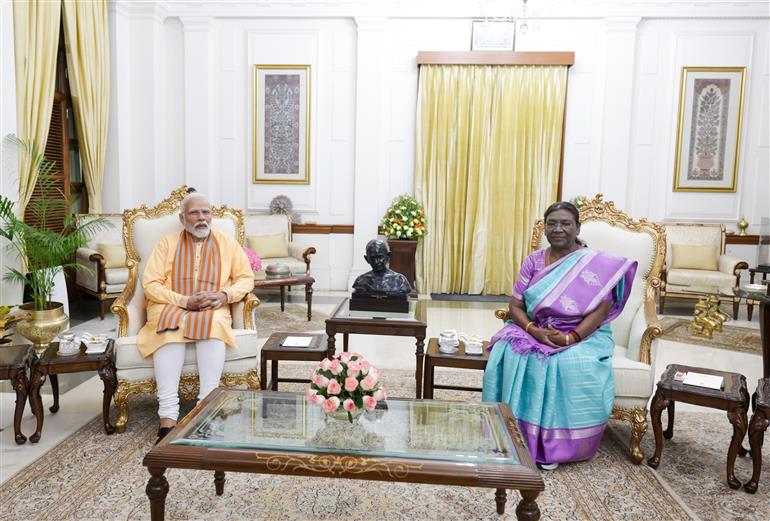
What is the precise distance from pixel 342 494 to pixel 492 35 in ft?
22.2

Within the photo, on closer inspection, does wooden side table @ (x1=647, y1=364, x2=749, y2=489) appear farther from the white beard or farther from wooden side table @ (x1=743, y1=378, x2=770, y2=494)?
the white beard

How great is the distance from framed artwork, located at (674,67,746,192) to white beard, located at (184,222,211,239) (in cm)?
663

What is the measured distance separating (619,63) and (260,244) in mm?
5127

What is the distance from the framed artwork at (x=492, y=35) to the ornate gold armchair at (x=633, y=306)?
4.58 m

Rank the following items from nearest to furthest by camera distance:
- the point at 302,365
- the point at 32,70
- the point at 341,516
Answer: the point at 341,516, the point at 302,365, the point at 32,70

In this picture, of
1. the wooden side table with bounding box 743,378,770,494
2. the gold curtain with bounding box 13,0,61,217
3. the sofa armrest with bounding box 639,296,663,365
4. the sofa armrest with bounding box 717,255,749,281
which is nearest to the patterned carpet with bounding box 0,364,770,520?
the wooden side table with bounding box 743,378,770,494

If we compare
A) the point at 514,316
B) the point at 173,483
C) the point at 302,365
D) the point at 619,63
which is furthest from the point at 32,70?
the point at 619,63

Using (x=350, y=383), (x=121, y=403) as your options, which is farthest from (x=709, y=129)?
(x=121, y=403)

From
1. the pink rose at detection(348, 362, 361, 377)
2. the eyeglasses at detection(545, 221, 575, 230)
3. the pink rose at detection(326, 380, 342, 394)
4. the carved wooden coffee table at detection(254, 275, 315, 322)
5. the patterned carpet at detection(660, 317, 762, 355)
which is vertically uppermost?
the eyeglasses at detection(545, 221, 575, 230)

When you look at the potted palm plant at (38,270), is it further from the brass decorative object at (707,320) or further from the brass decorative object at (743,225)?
the brass decorative object at (743,225)

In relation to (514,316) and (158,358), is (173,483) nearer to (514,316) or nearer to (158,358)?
(158,358)

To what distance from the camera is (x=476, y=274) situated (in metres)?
8.38

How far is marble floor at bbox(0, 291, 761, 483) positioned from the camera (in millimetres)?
3416

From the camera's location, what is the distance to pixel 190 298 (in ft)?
12.0
